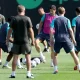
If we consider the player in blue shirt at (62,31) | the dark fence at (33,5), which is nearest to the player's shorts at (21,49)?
the player in blue shirt at (62,31)

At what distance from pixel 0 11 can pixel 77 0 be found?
4794mm

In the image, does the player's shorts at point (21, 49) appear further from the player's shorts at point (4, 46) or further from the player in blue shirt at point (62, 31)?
the player's shorts at point (4, 46)

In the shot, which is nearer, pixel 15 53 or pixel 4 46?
pixel 15 53

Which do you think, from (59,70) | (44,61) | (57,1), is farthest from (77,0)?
(59,70)

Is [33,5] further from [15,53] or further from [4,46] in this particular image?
[15,53]

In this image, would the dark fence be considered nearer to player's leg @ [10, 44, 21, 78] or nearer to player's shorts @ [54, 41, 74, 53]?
player's shorts @ [54, 41, 74, 53]

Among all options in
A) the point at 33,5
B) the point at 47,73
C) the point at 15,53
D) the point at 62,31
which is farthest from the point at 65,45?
the point at 33,5

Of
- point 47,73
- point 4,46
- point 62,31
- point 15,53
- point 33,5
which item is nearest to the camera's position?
point 15,53

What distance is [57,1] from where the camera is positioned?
30766mm

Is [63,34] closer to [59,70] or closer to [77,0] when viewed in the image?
[59,70]

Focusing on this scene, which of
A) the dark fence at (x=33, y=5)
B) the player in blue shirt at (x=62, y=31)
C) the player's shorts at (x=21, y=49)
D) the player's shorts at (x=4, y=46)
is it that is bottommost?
the player's shorts at (x=4, y=46)

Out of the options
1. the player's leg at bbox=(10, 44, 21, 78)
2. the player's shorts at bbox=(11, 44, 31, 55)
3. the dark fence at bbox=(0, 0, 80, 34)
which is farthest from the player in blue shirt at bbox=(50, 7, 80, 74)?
the dark fence at bbox=(0, 0, 80, 34)

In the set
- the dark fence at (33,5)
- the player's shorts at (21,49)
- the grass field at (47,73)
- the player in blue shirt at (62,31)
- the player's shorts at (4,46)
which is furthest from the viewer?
the dark fence at (33,5)

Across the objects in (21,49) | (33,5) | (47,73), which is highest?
(33,5)
